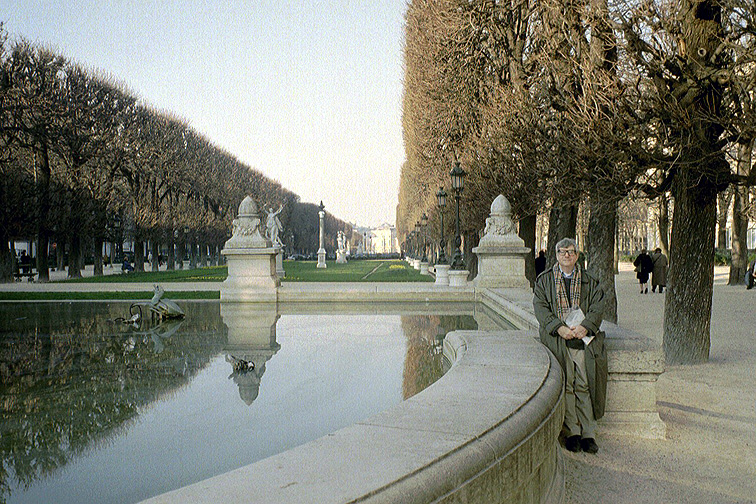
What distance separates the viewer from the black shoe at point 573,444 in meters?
4.64

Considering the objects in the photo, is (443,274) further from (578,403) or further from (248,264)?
(578,403)

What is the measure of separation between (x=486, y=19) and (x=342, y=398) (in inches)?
441

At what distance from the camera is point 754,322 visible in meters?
13.2

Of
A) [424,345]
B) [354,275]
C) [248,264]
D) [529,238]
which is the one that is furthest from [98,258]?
[424,345]

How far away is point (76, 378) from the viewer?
5.92 m

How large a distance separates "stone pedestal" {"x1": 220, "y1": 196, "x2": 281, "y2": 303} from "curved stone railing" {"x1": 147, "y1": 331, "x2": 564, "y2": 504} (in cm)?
1106

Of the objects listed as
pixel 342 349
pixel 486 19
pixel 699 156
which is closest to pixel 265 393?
pixel 342 349

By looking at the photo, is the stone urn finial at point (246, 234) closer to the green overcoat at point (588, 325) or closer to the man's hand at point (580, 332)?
the green overcoat at point (588, 325)

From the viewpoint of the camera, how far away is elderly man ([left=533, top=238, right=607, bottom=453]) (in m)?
4.63

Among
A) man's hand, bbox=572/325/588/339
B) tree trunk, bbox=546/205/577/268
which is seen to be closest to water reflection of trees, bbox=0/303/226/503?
man's hand, bbox=572/325/588/339

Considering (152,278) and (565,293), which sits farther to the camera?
(152,278)

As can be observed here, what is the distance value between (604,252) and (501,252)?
13.3 feet

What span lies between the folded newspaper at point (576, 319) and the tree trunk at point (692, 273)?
14.2ft

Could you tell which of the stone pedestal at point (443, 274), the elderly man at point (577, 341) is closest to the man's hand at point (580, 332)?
the elderly man at point (577, 341)
